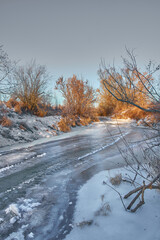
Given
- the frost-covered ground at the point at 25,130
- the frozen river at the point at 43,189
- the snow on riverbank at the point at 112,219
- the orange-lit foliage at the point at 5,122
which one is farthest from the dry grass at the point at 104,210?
the orange-lit foliage at the point at 5,122

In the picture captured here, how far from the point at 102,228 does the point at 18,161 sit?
11.2ft

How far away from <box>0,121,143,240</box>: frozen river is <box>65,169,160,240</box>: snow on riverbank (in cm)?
15

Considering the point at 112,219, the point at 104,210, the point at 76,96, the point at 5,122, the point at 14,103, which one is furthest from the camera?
the point at 76,96

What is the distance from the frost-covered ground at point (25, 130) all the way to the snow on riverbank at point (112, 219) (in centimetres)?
572

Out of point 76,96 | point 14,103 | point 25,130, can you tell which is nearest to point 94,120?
point 76,96

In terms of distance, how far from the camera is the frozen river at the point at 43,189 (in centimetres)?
200

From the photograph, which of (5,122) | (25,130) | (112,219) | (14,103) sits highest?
(14,103)

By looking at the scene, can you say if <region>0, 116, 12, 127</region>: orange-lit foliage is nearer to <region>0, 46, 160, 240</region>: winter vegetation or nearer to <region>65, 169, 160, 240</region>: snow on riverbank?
<region>0, 46, 160, 240</region>: winter vegetation

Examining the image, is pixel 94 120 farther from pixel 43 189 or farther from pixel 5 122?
pixel 43 189

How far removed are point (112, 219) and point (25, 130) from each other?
24.4 ft

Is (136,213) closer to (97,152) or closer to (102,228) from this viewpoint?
(102,228)

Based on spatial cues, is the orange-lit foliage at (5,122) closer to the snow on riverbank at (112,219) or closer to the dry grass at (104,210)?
the snow on riverbank at (112,219)

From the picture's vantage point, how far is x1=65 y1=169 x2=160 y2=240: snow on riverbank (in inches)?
69.4

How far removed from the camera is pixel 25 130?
28.4ft
